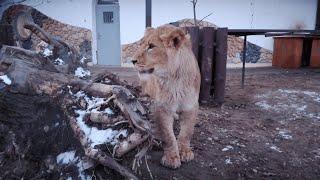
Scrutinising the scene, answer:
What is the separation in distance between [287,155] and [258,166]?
49 centimetres

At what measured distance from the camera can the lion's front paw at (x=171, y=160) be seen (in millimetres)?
3491

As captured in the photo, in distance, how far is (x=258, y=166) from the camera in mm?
3662

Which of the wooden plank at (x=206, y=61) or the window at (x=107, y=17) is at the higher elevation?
the window at (x=107, y=17)

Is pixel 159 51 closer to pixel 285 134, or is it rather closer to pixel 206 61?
pixel 285 134

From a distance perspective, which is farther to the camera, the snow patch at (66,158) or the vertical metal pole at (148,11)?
the vertical metal pole at (148,11)

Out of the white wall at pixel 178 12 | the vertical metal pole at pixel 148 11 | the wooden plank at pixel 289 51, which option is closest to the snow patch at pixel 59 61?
the vertical metal pole at pixel 148 11

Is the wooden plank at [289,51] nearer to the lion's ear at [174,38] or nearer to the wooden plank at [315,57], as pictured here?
the wooden plank at [315,57]

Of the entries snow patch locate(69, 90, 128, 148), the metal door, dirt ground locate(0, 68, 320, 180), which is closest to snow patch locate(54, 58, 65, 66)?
dirt ground locate(0, 68, 320, 180)

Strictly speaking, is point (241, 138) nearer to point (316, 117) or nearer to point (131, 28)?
point (316, 117)

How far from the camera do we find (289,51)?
36.5 ft

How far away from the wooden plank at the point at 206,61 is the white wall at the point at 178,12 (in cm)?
533

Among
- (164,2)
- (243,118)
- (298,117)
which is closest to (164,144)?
(243,118)

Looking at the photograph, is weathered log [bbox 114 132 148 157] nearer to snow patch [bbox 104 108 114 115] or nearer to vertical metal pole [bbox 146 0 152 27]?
snow patch [bbox 104 108 114 115]

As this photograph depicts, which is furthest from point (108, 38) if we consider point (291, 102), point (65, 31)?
point (291, 102)
